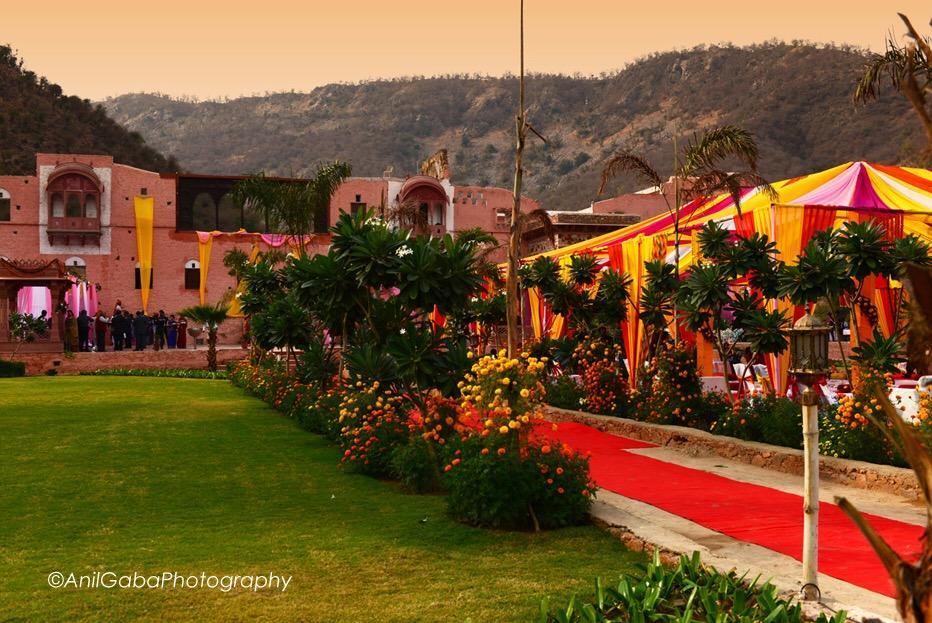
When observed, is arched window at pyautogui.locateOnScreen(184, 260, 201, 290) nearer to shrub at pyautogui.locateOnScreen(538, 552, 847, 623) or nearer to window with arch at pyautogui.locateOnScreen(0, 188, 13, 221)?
window with arch at pyautogui.locateOnScreen(0, 188, 13, 221)

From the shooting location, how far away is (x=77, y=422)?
457 inches

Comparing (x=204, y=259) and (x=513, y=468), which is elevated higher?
(x=204, y=259)

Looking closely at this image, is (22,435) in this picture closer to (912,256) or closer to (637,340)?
(637,340)

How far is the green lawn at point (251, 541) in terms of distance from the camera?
4309 millimetres

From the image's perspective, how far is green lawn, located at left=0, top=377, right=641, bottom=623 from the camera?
431cm

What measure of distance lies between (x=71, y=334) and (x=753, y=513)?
2363 cm

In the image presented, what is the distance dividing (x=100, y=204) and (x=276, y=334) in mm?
25240

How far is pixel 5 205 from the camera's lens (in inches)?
1476

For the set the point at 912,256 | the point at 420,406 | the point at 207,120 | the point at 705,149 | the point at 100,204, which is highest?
the point at 207,120

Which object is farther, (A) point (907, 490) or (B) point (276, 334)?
(B) point (276, 334)

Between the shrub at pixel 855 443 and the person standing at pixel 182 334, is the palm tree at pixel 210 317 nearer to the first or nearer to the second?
the person standing at pixel 182 334

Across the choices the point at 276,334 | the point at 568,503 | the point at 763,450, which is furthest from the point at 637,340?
the point at 568,503

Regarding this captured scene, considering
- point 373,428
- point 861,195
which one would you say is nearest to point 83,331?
point 373,428

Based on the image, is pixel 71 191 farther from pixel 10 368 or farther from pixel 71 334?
pixel 10 368
